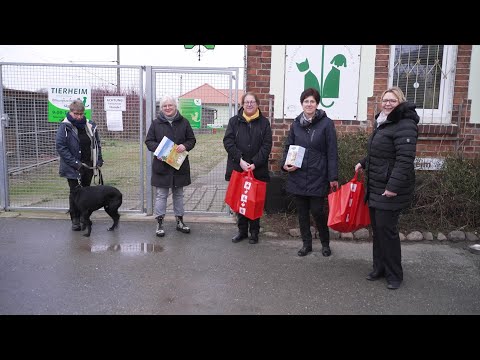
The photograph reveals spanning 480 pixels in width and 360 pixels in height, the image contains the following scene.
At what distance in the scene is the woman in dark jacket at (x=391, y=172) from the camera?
3.70m

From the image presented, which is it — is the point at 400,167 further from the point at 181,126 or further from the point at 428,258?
the point at 181,126

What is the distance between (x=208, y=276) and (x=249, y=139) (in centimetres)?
179

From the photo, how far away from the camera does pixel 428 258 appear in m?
4.81

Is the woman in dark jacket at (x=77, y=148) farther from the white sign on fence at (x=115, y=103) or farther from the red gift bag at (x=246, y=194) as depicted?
the red gift bag at (x=246, y=194)

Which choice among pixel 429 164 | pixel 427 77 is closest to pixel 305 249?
pixel 429 164

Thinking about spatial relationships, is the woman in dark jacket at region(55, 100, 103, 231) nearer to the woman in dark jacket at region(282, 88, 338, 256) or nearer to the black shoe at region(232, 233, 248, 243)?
the black shoe at region(232, 233, 248, 243)

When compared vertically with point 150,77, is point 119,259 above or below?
below

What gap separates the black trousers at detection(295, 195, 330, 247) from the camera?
471 cm

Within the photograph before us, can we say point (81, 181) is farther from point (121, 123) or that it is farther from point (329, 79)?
point (329, 79)

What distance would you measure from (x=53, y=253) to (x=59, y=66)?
9.69ft

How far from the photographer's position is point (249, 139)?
5082mm

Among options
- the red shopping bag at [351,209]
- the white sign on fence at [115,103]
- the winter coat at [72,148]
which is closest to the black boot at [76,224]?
the winter coat at [72,148]

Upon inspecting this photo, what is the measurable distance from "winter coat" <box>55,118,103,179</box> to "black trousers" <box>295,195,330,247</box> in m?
2.93

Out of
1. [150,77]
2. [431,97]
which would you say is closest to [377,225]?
[431,97]
